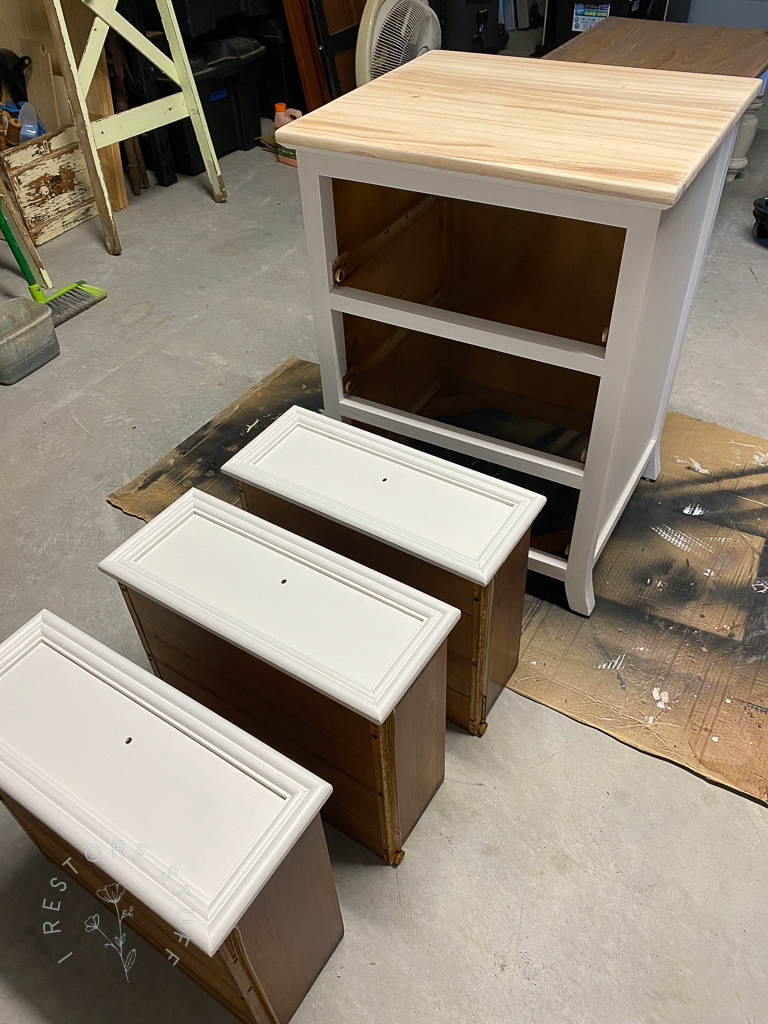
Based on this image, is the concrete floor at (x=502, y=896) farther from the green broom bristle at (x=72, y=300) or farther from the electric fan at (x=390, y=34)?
the electric fan at (x=390, y=34)

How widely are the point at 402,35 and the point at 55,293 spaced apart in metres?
1.76

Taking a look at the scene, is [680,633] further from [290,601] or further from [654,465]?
[290,601]

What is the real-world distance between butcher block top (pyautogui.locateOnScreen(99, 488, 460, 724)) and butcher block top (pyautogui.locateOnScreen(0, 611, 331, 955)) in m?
0.12

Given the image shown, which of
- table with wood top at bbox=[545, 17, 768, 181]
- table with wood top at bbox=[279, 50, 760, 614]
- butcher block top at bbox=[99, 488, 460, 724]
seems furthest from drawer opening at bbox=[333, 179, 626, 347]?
table with wood top at bbox=[545, 17, 768, 181]

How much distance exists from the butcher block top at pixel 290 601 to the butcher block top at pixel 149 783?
121 millimetres

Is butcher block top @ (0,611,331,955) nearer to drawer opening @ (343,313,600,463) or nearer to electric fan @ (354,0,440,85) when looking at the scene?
drawer opening @ (343,313,600,463)

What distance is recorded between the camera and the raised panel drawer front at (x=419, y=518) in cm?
120

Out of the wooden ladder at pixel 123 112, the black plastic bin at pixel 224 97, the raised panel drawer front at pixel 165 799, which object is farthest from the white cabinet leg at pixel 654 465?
the black plastic bin at pixel 224 97

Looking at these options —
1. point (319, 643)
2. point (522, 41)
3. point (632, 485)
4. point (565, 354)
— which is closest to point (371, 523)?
point (319, 643)

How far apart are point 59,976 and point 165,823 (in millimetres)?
516

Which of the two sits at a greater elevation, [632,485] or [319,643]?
[319,643]

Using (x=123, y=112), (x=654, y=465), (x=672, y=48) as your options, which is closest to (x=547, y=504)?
(x=654, y=465)

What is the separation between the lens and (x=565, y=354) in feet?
4.20

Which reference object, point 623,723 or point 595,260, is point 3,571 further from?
point 595,260
